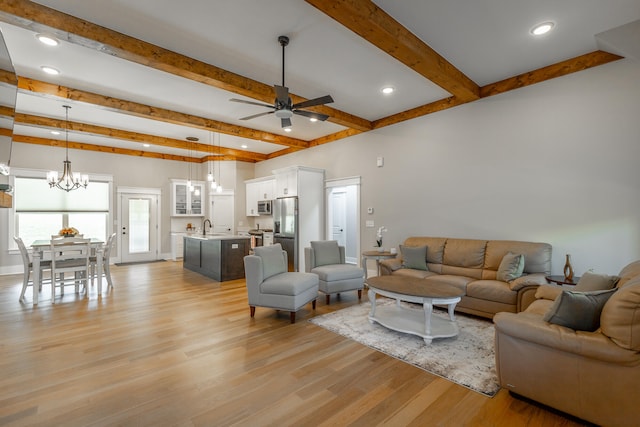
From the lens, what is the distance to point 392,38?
2828mm

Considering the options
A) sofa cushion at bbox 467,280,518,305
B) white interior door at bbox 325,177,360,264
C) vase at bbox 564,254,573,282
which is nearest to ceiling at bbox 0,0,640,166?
vase at bbox 564,254,573,282

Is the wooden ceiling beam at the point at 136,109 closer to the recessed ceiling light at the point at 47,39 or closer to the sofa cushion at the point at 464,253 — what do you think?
the recessed ceiling light at the point at 47,39

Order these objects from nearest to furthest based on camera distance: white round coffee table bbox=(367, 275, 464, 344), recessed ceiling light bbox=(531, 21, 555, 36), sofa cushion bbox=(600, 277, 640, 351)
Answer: sofa cushion bbox=(600, 277, 640, 351) → recessed ceiling light bbox=(531, 21, 555, 36) → white round coffee table bbox=(367, 275, 464, 344)

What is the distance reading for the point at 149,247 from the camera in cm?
875

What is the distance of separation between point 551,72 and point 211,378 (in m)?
5.16

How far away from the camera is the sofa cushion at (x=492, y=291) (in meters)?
3.44

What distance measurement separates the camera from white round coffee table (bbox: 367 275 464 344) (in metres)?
3.04

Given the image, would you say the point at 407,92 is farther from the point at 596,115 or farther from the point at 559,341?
the point at 559,341

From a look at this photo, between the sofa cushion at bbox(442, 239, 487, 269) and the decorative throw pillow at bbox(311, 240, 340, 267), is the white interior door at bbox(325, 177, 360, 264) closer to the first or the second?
the decorative throw pillow at bbox(311, 240, 340, 267)

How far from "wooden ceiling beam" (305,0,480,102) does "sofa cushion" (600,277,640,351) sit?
8.79 feet

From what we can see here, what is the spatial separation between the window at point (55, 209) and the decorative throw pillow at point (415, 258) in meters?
7.92

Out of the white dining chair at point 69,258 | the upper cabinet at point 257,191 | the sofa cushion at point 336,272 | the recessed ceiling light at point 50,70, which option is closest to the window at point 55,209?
the white dining chair at point 69,258

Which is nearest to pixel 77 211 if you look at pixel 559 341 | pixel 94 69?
pixel 94 69

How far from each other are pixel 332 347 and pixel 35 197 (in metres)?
8.31
